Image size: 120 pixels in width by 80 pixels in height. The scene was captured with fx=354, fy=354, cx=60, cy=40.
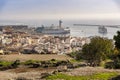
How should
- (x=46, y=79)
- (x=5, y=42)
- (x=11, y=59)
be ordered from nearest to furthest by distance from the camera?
(x=46, y=79)
(x=11, y=59)
(x=5, y=42)

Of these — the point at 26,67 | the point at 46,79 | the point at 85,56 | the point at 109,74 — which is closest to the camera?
the point at 46,79

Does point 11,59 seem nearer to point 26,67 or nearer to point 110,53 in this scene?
point 26,67

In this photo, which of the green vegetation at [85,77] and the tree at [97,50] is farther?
the tree at [97,50]

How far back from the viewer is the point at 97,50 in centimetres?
3975

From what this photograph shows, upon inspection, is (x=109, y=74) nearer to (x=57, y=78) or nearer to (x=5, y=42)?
(x=57, y=78)

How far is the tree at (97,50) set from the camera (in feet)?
130

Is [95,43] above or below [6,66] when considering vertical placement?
above

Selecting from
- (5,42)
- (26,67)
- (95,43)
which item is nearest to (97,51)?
(95,43)

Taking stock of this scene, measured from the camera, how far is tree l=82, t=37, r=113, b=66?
39719mm

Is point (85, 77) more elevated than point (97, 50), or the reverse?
point (97, 50)

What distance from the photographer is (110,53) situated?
139 ft

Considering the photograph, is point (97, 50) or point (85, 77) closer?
point (85, 77)

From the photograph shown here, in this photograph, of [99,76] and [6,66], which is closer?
[99,76]

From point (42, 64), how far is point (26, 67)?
2.32 meters
